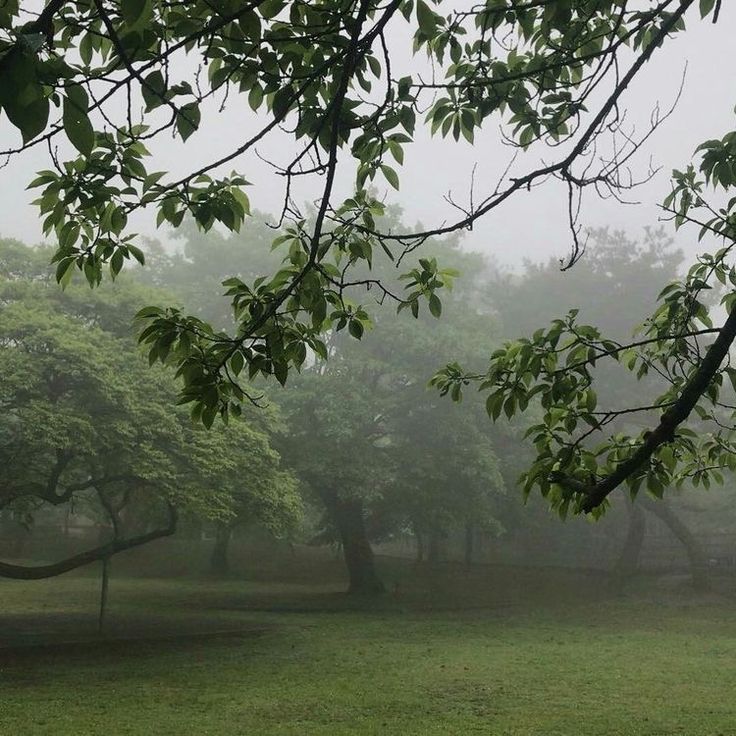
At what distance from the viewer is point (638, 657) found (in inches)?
391

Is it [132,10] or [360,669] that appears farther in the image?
[360,669]

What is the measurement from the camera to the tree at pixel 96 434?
9.56 m

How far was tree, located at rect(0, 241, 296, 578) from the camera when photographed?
9.56 metres

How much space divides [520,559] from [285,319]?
2320 centimetres

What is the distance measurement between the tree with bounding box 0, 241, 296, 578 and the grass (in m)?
1.85

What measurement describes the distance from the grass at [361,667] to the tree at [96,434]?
1846mm

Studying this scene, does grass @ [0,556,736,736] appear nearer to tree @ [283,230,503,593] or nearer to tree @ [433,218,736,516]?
tree @ [283,230,503,593]

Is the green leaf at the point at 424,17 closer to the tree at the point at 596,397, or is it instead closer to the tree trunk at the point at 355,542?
the tree at the point at 596,397

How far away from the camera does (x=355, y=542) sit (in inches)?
683

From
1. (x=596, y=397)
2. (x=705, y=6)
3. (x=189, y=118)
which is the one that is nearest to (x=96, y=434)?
(x=596, y=397)

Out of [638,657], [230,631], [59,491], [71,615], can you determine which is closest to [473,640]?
[638,657]

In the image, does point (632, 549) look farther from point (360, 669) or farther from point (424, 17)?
point (424, 17)

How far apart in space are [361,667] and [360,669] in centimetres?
14

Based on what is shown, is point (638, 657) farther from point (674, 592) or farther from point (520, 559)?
point (520, 559)
